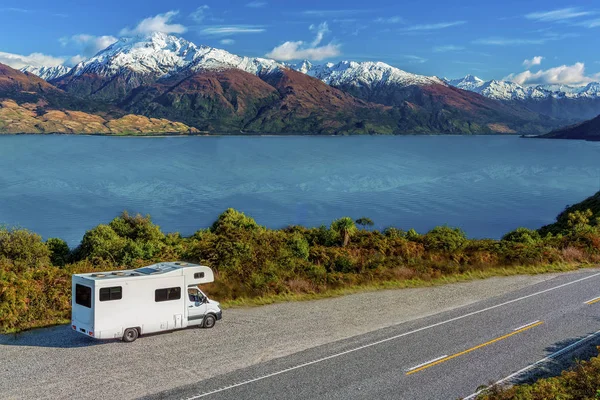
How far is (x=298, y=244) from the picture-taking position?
32844 millimetres

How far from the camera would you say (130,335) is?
1733 cm

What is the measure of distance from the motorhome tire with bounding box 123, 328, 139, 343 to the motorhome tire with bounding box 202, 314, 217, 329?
8.45ft

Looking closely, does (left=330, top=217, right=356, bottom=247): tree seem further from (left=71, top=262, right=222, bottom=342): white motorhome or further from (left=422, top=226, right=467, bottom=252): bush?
(left=71, top=262, right=222, bottom=342): white motorhome

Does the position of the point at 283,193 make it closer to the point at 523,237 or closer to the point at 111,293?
the point at 523,237

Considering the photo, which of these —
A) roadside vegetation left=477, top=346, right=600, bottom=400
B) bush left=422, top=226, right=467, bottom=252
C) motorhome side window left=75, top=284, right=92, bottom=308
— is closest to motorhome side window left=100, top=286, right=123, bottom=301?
motorhome side window left=75, top=284, right=92, bottom=308

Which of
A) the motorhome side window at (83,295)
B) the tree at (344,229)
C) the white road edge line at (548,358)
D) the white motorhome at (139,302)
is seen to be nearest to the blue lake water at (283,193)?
the tree at (344,229)

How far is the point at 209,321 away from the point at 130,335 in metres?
2.94

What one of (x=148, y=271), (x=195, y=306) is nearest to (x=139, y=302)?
(x=148, y=271)

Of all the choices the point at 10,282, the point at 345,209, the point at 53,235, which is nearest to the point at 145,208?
the point at 53,235

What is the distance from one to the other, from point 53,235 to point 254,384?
69.0m

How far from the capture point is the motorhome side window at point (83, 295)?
16.5 metres

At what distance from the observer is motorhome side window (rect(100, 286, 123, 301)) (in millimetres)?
16422

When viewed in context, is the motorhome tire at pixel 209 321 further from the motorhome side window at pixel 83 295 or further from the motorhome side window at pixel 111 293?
the motorhome side window at pixel 83 295

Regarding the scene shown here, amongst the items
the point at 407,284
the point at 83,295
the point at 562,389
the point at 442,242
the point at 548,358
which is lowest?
the point at 548,358
